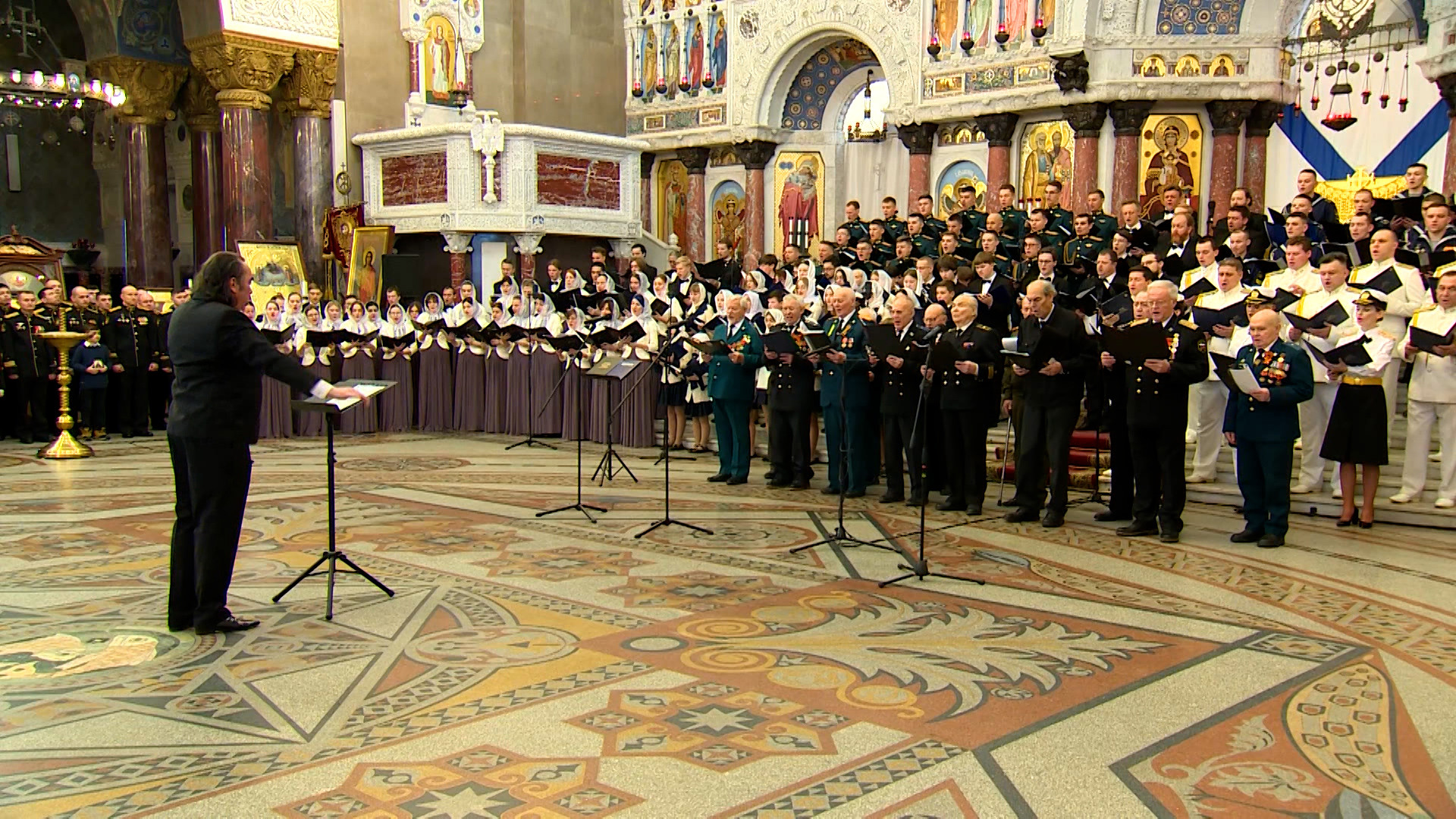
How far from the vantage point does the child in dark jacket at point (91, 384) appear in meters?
13.9

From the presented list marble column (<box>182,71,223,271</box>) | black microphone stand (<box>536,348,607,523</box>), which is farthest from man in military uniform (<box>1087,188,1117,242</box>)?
marble column (<box>182,71,223,271</box>)

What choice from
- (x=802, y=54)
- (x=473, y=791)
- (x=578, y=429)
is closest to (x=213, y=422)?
(x=473, y=791)

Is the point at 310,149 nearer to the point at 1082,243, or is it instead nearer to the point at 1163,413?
the point at 1082,243

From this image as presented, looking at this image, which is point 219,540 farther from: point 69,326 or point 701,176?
point 701,176

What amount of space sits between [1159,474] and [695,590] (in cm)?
390

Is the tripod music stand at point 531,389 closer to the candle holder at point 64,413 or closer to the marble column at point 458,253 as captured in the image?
the marble column at point 458,253

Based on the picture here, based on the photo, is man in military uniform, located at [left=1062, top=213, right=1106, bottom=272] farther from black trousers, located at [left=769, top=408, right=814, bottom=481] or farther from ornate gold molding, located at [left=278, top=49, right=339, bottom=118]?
ornate gold molding, located at [left=278, top=49, right=339, bottom=118]

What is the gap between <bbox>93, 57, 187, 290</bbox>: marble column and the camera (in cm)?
1923

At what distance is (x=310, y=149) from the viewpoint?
18578 millimetres

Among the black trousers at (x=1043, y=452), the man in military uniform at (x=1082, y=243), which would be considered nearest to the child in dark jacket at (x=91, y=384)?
the black trousers at (x=1043, y=452)

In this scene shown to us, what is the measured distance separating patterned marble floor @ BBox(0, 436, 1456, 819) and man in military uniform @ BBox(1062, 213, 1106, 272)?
12.6 ft

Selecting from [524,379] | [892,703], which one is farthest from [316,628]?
[524,379]

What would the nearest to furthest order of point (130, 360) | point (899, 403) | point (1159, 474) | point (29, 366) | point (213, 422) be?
point (213, 422) → point (1159, 474) → point (899, 403) → point (29, 366) → point (130, 360)

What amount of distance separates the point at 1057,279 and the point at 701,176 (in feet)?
43.4
